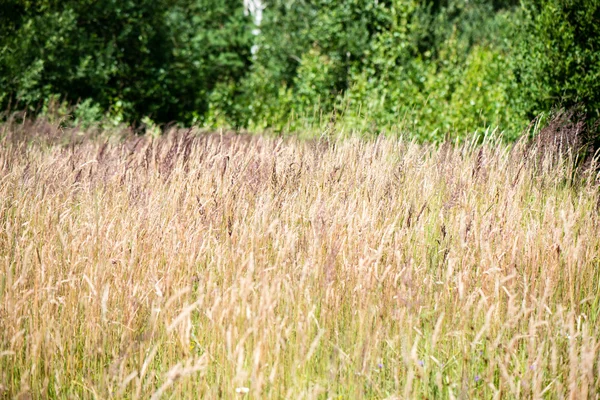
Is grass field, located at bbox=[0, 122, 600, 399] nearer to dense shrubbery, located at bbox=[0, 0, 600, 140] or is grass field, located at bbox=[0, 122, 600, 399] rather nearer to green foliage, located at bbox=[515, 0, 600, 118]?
green foliage, located at bbox=[515, 0, 600, 118]

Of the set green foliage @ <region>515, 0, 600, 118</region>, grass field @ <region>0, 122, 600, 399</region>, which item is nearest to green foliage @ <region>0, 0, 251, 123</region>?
grass field @ <region>0, 122, 600, 399</region>

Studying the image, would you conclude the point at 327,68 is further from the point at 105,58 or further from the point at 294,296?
the point at 294,296

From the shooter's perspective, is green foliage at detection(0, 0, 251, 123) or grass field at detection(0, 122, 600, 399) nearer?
grass field at detection(0, 122, 600, 399)

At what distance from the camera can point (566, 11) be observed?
6270mm

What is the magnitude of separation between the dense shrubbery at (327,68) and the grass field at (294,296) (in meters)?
2.73

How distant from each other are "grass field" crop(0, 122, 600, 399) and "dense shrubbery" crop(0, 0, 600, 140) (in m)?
2.73

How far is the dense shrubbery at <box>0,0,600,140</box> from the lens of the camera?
6395 millimetres

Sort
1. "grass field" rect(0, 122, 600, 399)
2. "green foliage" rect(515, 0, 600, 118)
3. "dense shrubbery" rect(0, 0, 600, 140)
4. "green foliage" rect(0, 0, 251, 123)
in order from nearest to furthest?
"grass field" rect(0, 122, 600, 399) < "green foliage" rect(515, 0, 600, 118) < "dense shrubbery" rect(0, 0, 600, 140) < "green foliage" rect(0, 0, 251, 123)

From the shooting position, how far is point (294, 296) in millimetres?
2842

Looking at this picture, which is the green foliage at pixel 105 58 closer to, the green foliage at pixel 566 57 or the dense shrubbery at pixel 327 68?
the dense shrubbery at pixel 327 68

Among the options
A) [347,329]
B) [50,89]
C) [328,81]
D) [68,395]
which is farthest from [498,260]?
[328,81]

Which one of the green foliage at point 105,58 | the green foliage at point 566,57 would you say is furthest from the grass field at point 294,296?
the green foliage at point 105,58

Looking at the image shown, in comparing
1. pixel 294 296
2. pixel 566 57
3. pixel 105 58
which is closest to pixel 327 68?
pixel 105 58

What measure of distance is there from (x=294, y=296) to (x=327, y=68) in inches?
383
